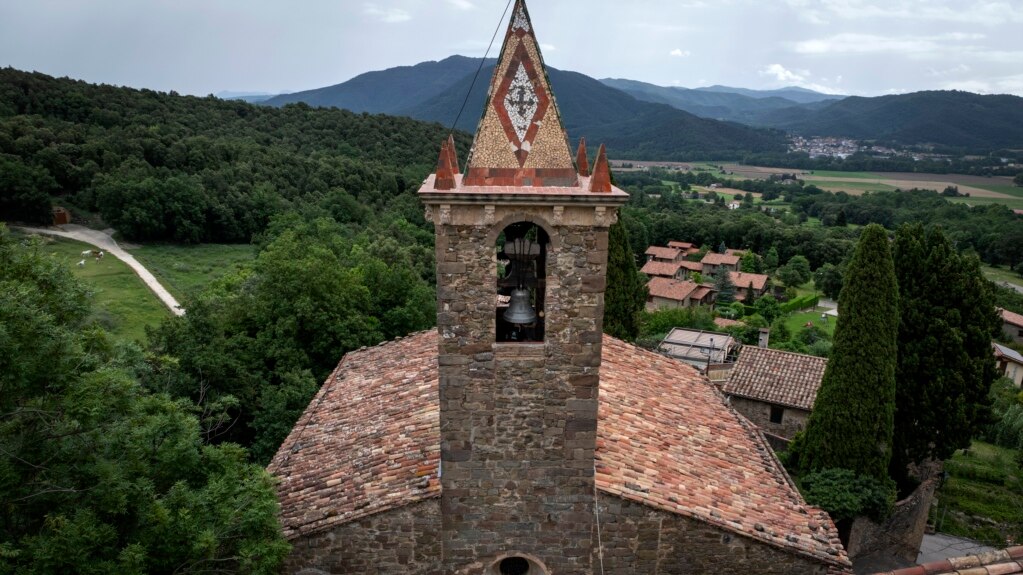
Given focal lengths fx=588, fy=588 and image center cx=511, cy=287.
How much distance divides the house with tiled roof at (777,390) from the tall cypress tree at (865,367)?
5.47 metres

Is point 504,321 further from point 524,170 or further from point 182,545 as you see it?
point 182,545

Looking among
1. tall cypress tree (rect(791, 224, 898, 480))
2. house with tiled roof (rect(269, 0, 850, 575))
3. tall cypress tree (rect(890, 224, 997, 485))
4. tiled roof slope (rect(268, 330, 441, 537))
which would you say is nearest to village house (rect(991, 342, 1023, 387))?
tall cypress tree (rect(890, 224, 997, 485))

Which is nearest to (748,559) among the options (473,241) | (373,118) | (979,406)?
(473,241)

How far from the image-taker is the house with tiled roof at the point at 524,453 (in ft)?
25.0

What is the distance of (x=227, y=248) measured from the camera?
4628 centimetres

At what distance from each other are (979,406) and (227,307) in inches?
1034

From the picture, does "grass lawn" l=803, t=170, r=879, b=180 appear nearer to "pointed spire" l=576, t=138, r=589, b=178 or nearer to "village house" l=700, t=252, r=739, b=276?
"village house" l=700, t=252, r=739, b=276

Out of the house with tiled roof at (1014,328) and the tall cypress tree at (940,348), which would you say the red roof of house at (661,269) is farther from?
the tall cypress tree at (940,348)

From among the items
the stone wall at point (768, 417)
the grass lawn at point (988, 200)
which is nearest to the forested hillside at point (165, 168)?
the stone wall at point (768, 417)

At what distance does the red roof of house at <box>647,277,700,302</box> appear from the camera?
5612cm

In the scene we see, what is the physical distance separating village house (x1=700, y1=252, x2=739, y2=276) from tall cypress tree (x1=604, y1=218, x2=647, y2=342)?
46.4 meters

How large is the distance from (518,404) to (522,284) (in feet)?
5.72

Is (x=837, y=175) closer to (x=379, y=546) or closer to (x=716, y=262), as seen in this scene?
(x=716, y=262)

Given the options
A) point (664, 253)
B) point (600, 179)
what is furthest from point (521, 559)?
point (664, 253)
